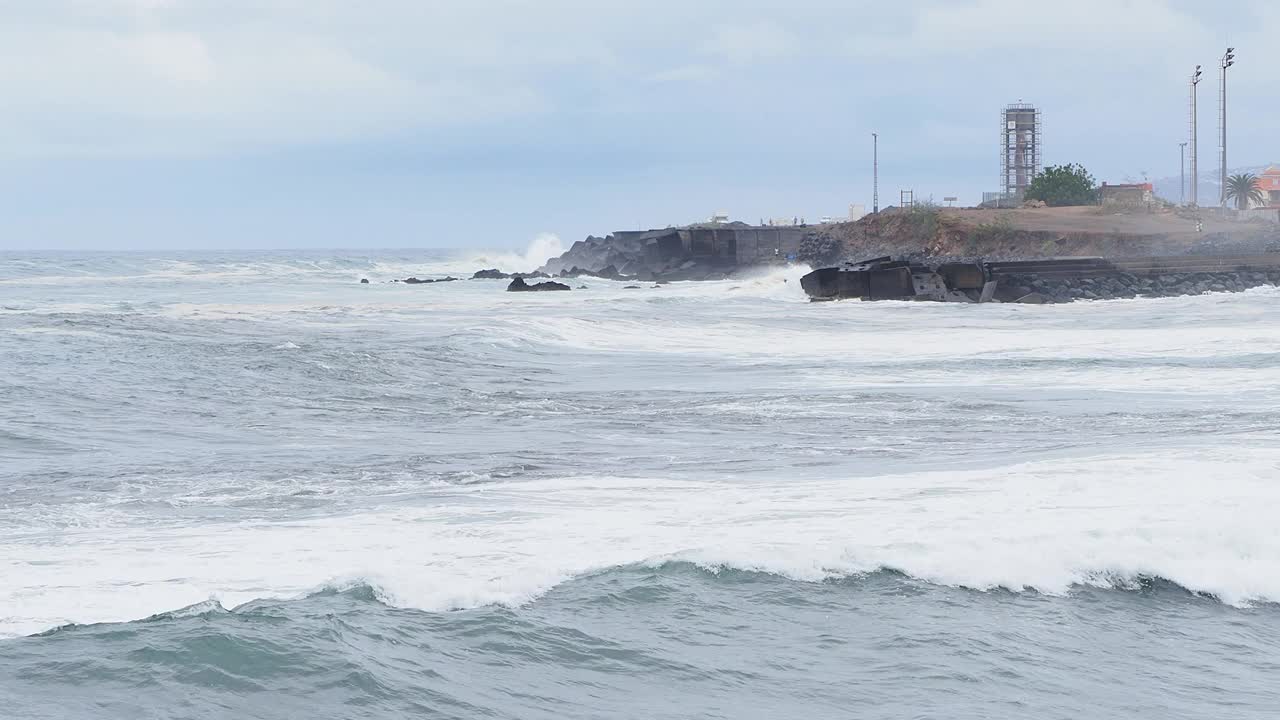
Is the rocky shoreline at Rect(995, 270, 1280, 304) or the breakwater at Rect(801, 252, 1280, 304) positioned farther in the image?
the breakwater at Rect(801, 252, 1280, 304)

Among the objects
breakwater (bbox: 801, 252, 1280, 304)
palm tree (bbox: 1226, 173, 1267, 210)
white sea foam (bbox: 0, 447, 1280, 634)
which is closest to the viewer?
white sea foam (bbox: 0, 447, 1280, 634)

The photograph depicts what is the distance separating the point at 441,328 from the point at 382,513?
802 inches

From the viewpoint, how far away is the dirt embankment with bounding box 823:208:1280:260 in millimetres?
47719

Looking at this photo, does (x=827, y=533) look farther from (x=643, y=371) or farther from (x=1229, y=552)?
(x=643, y=371)

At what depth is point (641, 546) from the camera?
301 inches

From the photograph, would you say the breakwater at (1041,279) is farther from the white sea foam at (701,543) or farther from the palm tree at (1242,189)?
the palm tree at (1242,189)

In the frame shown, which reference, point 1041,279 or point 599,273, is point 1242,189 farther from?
point 1041,279

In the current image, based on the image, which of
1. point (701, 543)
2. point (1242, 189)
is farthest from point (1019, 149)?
point (701, 543)

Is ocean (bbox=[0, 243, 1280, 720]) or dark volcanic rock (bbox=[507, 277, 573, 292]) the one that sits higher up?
dark volcanic rock (bbox=[507, 277, 573, 292])

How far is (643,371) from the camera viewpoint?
19.9 m

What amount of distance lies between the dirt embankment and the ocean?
31.8m

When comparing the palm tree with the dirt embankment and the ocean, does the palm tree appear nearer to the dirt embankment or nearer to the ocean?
the dirt embankment

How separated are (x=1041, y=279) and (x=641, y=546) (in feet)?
110

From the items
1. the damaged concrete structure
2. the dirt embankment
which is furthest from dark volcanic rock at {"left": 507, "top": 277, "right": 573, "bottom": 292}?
the damaged concrete structure
